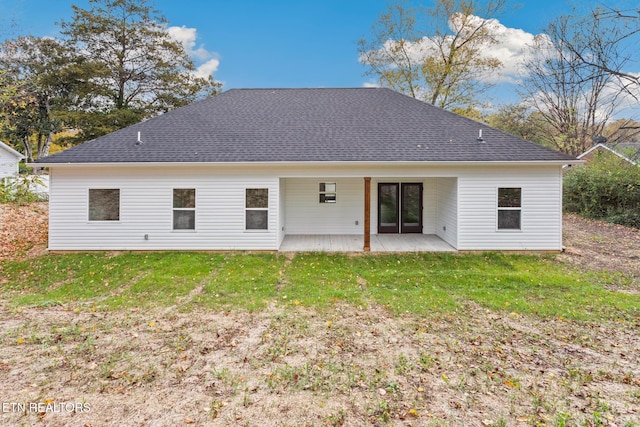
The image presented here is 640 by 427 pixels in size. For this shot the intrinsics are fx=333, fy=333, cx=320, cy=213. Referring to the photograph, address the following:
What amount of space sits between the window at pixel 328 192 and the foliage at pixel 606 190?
40.5ft

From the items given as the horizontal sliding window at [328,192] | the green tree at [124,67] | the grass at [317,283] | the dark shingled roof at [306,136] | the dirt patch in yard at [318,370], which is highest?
the green tree at [124,67]

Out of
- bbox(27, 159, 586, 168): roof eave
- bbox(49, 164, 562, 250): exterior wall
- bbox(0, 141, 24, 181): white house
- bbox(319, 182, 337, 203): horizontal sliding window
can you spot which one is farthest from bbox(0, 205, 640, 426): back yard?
bbox(0, 141, 24, 181): white house

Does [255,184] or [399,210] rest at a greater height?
[255,184]

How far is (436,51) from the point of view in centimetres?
2280

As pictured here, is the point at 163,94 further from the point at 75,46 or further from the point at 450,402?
the point at 450,402

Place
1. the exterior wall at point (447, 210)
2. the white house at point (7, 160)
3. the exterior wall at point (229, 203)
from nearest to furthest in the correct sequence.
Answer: the exterior wall at point (229, 203)
the exterior wall at point (447, 210)
the white house at point (7, 160)

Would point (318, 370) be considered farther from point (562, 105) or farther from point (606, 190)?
point (562, 105)

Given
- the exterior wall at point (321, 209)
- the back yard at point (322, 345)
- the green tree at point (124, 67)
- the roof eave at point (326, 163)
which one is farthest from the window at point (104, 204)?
the green tree at point (124, 67)

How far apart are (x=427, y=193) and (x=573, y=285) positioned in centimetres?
602

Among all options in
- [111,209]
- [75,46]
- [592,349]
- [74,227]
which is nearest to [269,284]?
[592,349]

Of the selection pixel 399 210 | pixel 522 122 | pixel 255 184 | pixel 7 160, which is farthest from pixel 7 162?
pixel 522 122

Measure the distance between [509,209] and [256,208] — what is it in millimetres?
7600

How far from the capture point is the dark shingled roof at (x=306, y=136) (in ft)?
32.1

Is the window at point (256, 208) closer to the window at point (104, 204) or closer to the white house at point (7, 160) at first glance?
the window at point (104, 204)
